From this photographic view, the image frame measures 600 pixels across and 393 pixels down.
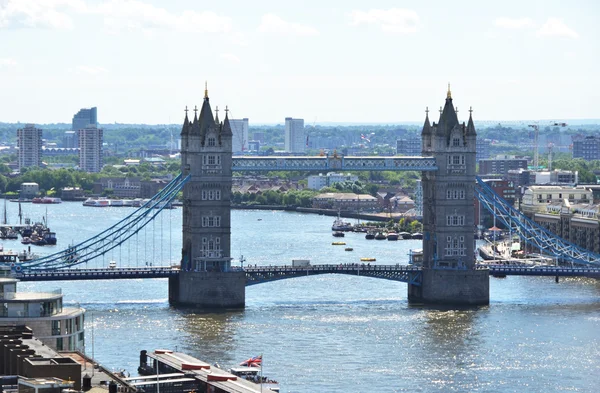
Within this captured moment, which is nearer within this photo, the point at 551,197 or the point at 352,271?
the point at 352,271

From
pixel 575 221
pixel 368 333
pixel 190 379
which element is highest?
pixel 575 221

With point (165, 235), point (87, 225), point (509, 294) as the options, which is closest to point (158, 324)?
point (509, 294)

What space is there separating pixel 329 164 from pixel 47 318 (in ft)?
168

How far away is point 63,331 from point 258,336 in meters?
28.3

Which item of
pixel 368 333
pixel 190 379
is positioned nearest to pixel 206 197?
pixel 368 333

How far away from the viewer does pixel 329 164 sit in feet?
370

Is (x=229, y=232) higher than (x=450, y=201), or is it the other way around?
(x=450, y=201)

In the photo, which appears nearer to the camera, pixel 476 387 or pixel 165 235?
pixel 476 387

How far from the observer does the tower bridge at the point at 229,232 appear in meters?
105

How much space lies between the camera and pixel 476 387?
7644 centimetres

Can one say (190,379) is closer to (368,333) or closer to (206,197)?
(368,333)

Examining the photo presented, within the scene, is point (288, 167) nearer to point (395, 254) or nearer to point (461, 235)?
point (461, 235)

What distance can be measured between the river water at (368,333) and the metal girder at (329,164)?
762 centimetres

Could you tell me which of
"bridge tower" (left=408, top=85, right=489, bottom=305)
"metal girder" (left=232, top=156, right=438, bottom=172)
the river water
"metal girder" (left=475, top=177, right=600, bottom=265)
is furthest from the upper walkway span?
the river water
